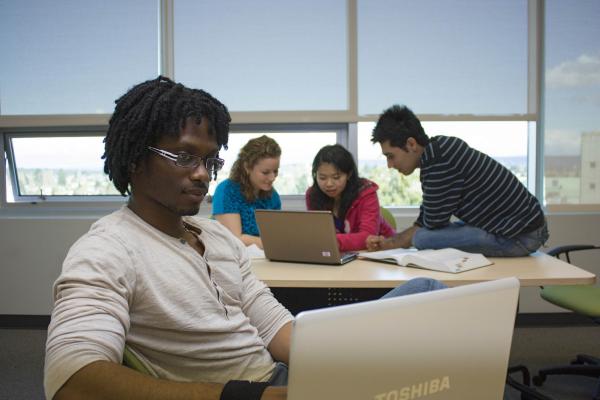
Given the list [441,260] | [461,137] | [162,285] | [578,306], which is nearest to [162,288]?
[162,285]

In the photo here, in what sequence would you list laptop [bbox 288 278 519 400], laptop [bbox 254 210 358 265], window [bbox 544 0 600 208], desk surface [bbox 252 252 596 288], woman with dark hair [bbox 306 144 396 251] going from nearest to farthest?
1. laptop [bbox 288 278 519 400]
2. desk surface [bbox 252 252 596 288]
3. laptop [bbox 254 210 358 265]
4. woman with dark hair [bbox 306 144 396 251]
5. window [bbox 544 0 600 208]

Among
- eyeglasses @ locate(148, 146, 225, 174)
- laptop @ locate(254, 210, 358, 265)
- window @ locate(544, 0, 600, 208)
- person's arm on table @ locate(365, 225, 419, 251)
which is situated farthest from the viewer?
window @ locate(544, 0, 600, 208)

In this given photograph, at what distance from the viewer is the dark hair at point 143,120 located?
110 cm

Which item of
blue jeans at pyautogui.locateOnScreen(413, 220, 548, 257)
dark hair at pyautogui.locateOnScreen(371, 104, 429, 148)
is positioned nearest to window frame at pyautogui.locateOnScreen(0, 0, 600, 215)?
dark hair at pyautogui.locateOnScreen(371, 104, 429, 148)

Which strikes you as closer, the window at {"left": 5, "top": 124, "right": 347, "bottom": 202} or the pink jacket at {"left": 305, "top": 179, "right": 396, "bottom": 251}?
the pink jacket at {"left": 305, "top": 179, "right": 396, "bottom": 251}

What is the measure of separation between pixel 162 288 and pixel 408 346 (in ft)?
1.67

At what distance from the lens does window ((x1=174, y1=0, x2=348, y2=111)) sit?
3.84 m

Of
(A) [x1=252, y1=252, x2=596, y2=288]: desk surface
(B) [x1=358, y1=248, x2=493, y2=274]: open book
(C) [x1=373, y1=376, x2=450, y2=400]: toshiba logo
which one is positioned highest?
(C) [x1=373, y1=376, x2=450, y2=400]: toshiba logo

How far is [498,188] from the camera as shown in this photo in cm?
245

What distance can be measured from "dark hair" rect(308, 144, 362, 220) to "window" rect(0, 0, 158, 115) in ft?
5.50

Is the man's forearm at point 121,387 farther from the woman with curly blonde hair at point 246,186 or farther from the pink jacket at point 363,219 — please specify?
the woman with curly blonde hair at point 246,186

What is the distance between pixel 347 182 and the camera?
2.90 m

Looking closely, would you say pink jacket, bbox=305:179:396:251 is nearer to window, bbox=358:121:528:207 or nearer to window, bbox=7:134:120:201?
window, bbox=358:121:528:207

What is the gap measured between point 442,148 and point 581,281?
852mm
